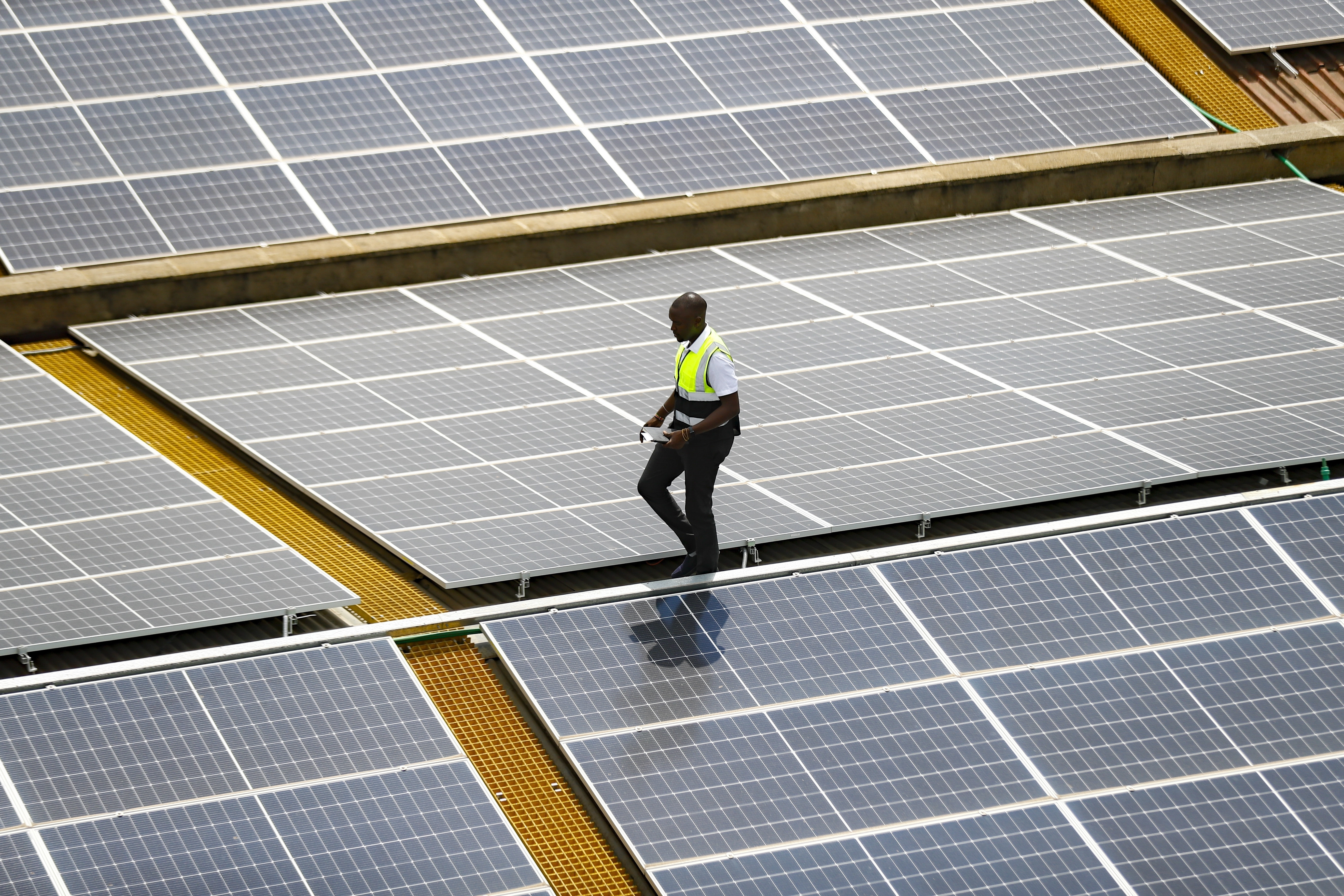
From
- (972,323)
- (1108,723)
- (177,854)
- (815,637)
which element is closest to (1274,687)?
(1108,723)

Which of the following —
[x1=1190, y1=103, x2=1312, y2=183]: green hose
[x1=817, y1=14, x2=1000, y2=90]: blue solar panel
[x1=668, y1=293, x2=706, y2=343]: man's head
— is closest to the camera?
[x1=668, y1=293, x2=706, y2=343]: man's head

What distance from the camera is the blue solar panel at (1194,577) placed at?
49.7 ft

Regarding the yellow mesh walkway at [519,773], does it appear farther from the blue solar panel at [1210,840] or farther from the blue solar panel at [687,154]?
the blue solar panel at [687,154]

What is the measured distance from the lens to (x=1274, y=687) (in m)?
14.6

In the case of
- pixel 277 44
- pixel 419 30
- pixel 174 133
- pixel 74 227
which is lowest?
pixel 74 227

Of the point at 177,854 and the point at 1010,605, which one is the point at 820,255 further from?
the point at 177,854

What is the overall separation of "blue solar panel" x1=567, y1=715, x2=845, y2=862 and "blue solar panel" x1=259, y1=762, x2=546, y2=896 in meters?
0.83

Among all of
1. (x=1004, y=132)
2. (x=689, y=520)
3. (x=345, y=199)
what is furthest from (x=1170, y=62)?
(x=689, y=520)

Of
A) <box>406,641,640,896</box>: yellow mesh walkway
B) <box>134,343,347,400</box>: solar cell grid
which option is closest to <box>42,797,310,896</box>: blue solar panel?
<box>406,641,640,896</box>: yellow mesh walkway

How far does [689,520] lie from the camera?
1546cm

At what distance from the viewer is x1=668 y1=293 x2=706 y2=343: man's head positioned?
1450 cm

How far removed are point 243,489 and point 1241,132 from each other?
1427 cm

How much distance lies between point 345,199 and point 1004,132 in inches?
331

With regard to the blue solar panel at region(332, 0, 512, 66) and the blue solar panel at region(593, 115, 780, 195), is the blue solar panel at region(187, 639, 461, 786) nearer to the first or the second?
the blue solar panel at region(593, 115, 780, 195)
